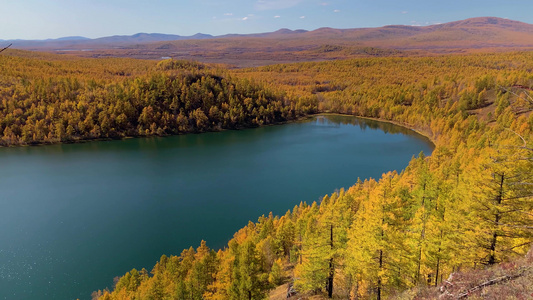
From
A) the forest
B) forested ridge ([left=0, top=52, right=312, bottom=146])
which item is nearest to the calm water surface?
the forest

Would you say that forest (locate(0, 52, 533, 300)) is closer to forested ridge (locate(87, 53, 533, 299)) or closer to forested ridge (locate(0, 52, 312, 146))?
forested ridge (locate(87, 53, 533, 299))

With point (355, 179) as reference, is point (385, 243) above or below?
above

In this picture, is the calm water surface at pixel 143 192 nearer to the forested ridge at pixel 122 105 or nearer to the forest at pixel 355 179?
the forest at pixel 355 179

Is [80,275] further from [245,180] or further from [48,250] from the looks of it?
[245,180]

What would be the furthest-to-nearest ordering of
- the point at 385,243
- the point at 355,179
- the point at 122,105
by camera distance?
the point at 122,105 < the point at 355,179 < the point at 385,243

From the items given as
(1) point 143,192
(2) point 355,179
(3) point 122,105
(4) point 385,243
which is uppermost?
(3) point 122,105

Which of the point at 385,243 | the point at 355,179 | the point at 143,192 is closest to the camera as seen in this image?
the point at 385,243

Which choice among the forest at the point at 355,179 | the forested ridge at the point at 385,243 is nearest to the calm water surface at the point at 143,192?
the forest at the point at 355,179

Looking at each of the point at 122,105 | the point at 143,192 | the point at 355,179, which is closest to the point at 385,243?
the point at 355,179

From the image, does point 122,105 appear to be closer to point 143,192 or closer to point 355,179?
point 143,192
